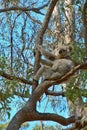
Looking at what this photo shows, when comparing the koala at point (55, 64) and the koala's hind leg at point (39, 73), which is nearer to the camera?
the koala's hind leg at point (39, 73)

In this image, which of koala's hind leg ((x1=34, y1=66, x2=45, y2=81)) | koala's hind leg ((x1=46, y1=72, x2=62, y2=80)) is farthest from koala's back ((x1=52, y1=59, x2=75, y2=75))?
koala's hind leg ((x1=34, y1=66, x2=45, y2=81))

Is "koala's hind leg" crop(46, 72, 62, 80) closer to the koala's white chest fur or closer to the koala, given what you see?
the koala

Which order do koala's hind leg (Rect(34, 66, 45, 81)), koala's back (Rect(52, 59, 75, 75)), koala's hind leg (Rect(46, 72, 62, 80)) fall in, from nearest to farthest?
koala's hind leg (Rect(34, 66, 45, 81)) → koala's hind leg (Rect(46, 72, 62, 80)) → koala's back (Rect(52, 59, 75, 75))

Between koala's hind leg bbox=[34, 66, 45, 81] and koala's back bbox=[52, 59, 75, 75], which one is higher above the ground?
koala's back bbox=[52, 59, 75, 75]

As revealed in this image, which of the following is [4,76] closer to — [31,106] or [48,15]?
[31,106]

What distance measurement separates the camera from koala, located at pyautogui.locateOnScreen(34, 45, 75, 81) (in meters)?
6.02

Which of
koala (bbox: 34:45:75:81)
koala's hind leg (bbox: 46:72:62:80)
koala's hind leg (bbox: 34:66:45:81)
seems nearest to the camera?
koala's hind leg (bbox: 34:66:45:81)

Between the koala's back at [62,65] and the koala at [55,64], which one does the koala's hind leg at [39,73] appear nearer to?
the koala at [55,64]

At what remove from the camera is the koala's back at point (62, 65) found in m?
6.35

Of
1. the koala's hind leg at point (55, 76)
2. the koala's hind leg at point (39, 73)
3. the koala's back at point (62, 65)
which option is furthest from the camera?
the koala's back at point (62, 65)

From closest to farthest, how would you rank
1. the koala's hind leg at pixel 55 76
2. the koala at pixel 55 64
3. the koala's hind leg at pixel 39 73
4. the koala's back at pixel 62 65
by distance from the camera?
the koala's hind leg at pixel 39 73, the koala's hind leg at pixel 55 76, the koala at pixel 55 64, the koala's back at pixel 62 65

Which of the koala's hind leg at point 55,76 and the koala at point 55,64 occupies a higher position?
the koala at point 55,64

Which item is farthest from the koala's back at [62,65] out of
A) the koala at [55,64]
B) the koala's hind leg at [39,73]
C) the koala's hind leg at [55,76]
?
the koala's hind leg at [39,73]

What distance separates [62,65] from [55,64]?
0.79 ft
